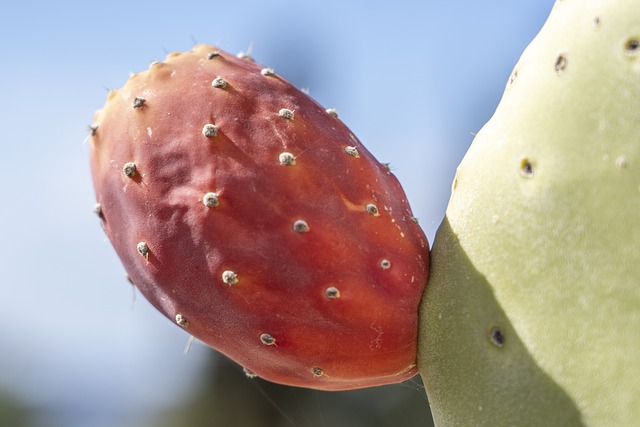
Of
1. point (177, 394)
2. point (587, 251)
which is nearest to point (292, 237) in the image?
point (587, 251)

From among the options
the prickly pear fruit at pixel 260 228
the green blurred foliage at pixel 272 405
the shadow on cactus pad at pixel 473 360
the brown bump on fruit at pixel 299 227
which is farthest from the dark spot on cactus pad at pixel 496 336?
the green blurred foliage at pixel 272 405

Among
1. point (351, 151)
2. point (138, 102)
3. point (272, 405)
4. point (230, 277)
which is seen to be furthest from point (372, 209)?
point (272, 405)

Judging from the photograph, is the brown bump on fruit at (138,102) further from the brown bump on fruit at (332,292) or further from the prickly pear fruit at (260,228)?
the brown bump on fruit at (332,292)

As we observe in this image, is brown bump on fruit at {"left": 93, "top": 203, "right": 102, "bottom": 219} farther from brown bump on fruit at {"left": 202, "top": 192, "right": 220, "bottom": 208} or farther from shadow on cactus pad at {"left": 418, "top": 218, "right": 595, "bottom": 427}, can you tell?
shadow on cactus pad at {"left": 418, "top": 218, "right": 595, "bottom": 427}

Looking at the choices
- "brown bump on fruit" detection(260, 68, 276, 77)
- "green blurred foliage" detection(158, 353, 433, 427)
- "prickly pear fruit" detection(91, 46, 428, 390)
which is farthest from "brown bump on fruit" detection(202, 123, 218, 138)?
"green blurred foliage" detection(158, 353, 433, 427)

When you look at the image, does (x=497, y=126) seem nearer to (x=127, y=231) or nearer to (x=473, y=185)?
(x=473, y=185)
